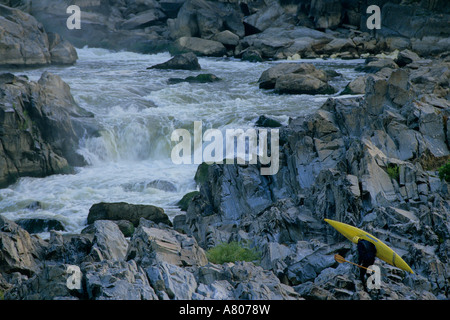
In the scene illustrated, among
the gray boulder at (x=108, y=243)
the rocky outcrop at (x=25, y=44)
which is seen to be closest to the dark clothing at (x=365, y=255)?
the gray boulder at (x=108, y=243)

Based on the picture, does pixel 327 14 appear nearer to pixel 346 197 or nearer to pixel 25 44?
pixel 25 44

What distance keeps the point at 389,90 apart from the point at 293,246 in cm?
966

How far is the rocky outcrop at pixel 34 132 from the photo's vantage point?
26.9 metres

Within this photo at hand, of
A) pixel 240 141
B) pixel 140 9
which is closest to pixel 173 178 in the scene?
pixel 240 141

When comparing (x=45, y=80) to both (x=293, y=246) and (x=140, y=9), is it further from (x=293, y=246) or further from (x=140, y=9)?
(x=140, y=9)

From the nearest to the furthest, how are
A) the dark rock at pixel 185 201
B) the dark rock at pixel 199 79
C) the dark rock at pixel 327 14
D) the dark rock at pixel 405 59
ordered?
the dark rock at pixel 185 201
the dark rock at pixel 199 79
the dark rock at pixel 405 59
the dark rock at pixel 327 14

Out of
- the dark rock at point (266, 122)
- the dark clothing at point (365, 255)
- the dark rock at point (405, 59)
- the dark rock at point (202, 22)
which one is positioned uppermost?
the dark rock at point (202, 22)

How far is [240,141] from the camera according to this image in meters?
28.8

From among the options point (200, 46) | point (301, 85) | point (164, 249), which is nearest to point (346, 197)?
point (164, 249)

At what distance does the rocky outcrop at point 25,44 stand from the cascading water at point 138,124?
1.37m

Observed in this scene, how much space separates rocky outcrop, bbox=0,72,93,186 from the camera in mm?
26938

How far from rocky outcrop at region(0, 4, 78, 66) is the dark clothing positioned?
131 feet

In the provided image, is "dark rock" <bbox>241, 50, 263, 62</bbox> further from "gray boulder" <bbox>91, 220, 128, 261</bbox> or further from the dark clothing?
the dark clothing

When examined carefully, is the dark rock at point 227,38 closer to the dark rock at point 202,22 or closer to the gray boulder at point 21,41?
the dark rock at point 202,22
